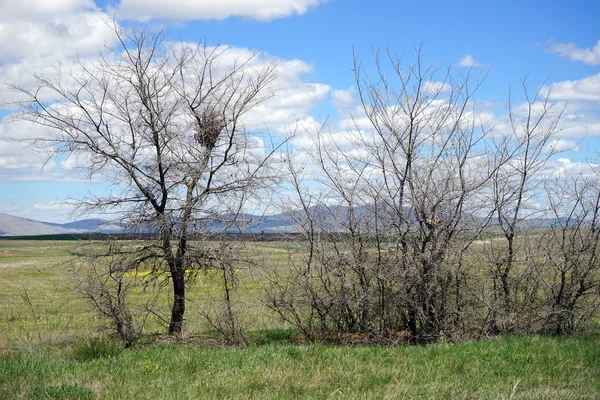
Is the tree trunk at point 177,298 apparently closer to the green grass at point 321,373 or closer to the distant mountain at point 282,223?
the distant mountain at point 282,223

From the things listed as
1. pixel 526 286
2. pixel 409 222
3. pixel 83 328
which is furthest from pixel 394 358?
pixel 83 328

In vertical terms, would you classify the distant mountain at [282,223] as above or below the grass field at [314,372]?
above

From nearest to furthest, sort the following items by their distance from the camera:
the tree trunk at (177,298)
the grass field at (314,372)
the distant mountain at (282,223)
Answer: the grass field at (314,372) → the distant mountain at (282,223) → the tree trunk at (177,298)

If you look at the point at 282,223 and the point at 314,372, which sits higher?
the point at 282,223

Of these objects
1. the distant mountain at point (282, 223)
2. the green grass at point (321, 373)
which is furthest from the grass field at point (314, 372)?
the distant mountain at point (282, 223)

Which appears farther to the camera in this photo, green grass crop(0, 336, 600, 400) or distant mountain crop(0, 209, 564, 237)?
distant mountain crop(0, 209, 564, 237)

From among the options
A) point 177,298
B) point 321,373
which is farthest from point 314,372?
point 177,298

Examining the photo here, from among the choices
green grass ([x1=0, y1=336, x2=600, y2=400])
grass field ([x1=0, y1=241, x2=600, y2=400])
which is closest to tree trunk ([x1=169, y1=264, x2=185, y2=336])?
grass field ([x1=0, y1=241, x2=600, y2=400])

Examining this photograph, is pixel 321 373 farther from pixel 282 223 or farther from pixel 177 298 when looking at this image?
pixel 177 298

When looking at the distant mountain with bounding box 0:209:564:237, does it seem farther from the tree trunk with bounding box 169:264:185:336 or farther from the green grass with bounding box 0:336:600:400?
the green grass with bounding box 0:336:600:400

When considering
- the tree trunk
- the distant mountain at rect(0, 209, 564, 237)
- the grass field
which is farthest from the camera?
the tree trunk

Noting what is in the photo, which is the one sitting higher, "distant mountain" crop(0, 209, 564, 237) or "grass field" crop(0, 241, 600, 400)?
"distant mountain" crop(0, 209, 564, 237)

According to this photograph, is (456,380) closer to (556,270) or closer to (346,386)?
(346,386)

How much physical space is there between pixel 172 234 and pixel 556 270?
23.7 ft
